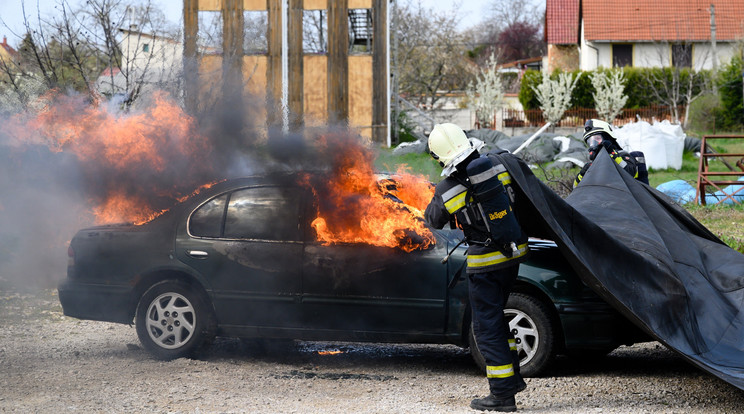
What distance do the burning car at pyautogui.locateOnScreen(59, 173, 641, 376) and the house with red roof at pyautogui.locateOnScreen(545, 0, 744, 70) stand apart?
1483 inches

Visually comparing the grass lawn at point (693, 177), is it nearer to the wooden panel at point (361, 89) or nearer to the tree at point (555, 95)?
the wooden panel at point (361, 89)

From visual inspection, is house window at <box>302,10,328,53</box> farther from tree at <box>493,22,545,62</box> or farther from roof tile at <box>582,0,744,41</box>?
tree at <box>493,22,545,62</box>

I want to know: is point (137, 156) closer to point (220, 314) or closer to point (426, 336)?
point (220, 314)

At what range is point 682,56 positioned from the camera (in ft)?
131

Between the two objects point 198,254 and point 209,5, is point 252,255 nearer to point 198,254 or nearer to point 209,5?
point 198,254

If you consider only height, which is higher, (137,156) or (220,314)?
(137,156)

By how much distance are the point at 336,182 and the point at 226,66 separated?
4424 millimetres

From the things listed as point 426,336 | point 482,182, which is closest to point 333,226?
point 426,336

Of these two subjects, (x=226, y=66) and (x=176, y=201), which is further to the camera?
(x=226, y=66)

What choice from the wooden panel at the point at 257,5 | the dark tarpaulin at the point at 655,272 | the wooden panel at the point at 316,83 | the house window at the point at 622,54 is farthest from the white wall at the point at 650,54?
the dark tarpaulin at the point at 655,272

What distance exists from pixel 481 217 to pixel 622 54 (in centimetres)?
4023

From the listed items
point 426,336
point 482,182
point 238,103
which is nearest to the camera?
point 482,182

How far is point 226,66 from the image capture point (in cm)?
1030

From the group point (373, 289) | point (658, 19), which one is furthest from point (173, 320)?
point (658, 19)
